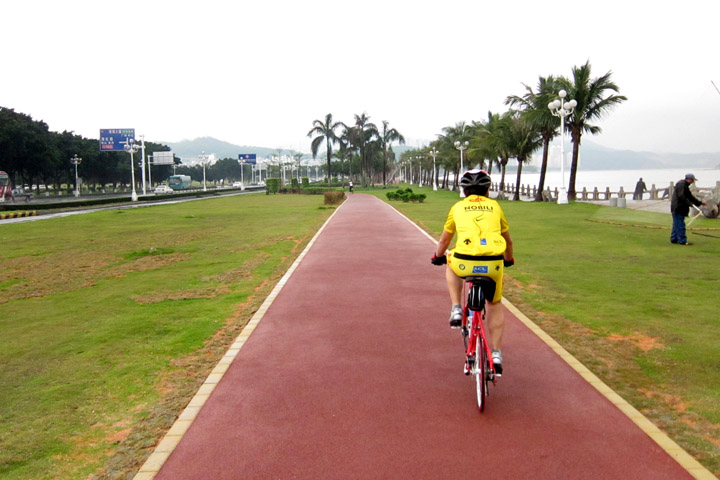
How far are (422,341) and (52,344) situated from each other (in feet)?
14.9

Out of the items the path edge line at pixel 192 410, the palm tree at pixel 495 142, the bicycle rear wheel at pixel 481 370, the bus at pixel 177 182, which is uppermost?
the palm tree at pixel 495 142

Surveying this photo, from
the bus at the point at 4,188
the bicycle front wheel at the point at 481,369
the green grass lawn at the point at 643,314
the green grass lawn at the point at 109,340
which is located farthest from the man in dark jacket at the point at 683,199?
the bus at the point at 4,188

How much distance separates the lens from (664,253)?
1346 cm

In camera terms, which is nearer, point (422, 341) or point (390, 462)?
point (390, 462)

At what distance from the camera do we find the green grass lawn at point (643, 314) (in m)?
4.82

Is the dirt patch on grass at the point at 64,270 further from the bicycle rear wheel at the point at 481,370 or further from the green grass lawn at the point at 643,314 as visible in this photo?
the bicycle rear wheel at the point at 481,370

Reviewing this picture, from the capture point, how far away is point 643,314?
7840mm

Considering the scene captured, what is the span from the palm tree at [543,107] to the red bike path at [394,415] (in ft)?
111

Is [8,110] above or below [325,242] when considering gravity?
above

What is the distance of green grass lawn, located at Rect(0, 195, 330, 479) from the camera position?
4336 millimetres

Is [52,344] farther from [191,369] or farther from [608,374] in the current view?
[608,374]

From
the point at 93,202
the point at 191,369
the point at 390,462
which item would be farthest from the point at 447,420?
the point at 93,202

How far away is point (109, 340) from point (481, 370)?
4.88 meters

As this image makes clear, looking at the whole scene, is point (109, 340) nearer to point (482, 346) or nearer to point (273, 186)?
point (482, 346)
